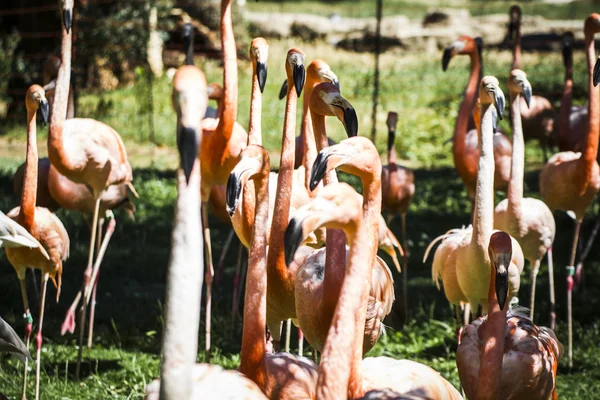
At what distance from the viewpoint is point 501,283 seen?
9.93 feet

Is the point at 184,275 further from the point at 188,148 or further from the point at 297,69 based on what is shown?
the point at 297,69

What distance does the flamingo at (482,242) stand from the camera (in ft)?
12.3

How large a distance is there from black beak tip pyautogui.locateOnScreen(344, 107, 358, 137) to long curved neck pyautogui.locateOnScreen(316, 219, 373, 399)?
86cm

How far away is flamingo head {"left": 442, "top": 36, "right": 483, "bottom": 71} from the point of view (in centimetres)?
597

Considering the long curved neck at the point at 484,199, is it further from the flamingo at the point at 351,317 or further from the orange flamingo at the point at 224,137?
the orange flamingo at the point at 224,137

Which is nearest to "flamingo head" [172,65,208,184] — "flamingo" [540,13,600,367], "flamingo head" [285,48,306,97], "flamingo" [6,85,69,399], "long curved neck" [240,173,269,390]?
"long curved neck" [240,173,269,390]

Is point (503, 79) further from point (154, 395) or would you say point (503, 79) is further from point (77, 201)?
point (154, 395)

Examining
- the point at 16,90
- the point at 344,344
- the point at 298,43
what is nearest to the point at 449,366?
the point at 344,344

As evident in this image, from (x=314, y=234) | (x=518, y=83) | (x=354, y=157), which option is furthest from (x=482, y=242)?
(x=354, y=157)

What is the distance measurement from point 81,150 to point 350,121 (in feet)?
6.52

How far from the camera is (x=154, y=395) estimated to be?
2.42m

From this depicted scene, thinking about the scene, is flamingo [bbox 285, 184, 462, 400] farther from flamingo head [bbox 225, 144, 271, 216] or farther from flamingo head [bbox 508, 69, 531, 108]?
flamingo head [bbox 508, 69, 531, 108]

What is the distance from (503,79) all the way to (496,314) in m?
9.21

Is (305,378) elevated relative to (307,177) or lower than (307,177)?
lower
